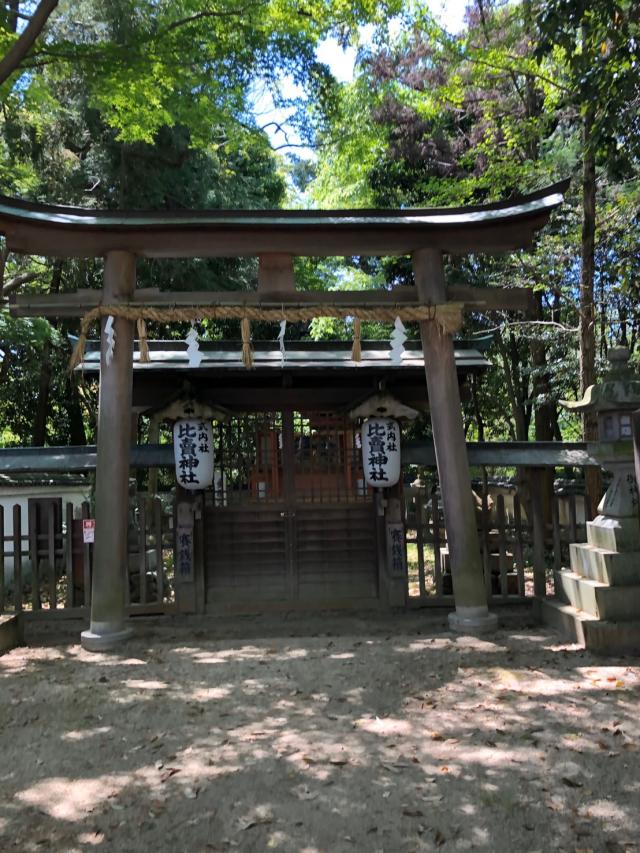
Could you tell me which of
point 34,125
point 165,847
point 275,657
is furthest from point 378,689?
point 34,125

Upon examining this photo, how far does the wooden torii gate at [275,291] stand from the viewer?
688 cm

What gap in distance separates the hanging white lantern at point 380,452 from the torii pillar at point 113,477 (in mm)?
3295

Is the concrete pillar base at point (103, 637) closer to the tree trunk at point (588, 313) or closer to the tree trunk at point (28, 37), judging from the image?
the tree trunk at point (28, 37)

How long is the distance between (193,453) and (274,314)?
2.46 metres

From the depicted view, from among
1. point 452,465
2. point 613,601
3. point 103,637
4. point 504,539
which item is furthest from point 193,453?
point 613,601

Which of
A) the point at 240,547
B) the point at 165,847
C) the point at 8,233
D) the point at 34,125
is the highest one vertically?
the point at 34,125

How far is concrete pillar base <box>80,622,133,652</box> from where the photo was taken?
21.5 feet

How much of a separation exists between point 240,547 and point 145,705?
4.13m

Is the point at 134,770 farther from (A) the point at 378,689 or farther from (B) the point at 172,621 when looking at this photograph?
(B) the point at 172,621

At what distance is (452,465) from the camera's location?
23.4 feet

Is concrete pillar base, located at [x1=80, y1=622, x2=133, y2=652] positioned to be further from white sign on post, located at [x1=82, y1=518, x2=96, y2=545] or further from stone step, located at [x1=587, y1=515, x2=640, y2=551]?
stone step, located at [x1=587, y1=515, x2=640, y2=551]

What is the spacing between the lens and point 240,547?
353 inches

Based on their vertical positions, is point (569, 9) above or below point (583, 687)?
above

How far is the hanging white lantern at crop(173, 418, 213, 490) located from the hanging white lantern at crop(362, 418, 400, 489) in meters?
2.18
